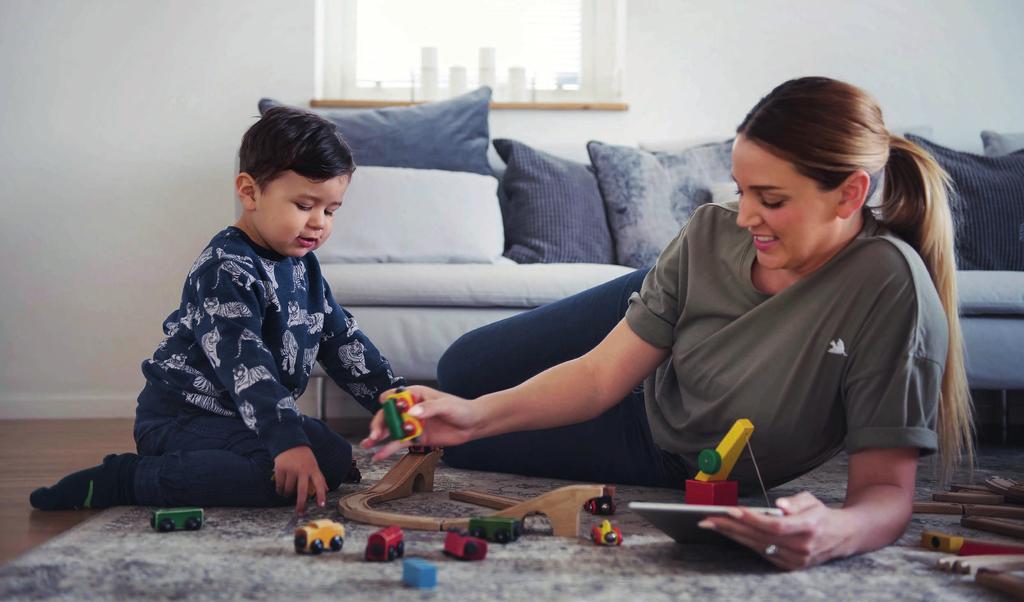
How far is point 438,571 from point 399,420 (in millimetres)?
177

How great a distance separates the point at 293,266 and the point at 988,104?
266 cm

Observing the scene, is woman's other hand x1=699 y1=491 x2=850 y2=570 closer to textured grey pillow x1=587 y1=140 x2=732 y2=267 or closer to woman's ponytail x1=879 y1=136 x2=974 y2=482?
woman's ponytail x1=879 y1=136 x2=974 y2=482

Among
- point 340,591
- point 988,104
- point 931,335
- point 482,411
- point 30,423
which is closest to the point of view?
point 340,591

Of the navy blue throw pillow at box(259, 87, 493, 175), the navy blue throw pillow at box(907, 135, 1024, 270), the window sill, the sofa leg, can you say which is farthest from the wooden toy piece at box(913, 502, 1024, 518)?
the window sill

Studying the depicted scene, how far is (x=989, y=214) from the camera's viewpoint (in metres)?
2.61

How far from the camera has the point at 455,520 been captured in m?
1.31

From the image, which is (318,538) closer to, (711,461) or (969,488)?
(711,461)

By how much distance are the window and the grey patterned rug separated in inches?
87.5

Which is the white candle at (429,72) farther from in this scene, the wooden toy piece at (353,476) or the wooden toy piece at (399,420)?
the wooden toy piece at (399,420)

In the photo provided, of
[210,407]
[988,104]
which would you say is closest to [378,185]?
[210,407]

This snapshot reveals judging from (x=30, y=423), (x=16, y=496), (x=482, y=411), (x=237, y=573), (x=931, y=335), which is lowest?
(x=30, y=423)

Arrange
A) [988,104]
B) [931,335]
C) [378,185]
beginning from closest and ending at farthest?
[931,335], [378,185], [988,104]

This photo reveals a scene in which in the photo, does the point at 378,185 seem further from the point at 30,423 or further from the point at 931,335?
the point at 931,335

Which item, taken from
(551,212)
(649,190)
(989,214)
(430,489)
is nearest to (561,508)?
(430,489)
